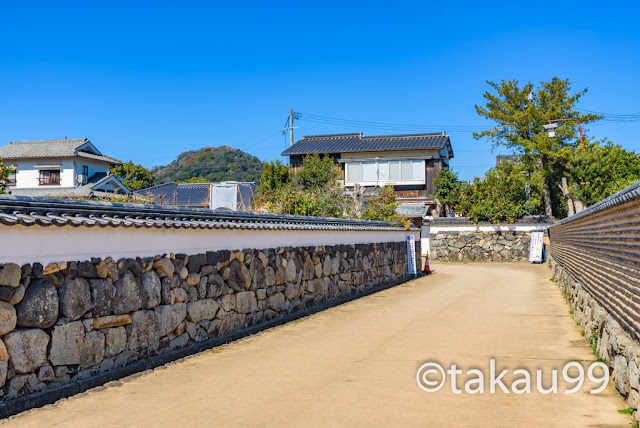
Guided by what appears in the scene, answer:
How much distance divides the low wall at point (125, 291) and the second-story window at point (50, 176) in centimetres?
4293

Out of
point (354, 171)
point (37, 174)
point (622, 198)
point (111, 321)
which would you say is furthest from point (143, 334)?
point (37, 174)

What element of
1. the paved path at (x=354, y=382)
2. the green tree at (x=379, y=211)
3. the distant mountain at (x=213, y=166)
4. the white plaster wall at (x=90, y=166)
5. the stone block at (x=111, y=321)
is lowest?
A: the paved path at (x=354, y=382)

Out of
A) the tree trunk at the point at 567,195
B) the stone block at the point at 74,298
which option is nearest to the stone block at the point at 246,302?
the stone block at the point at 74,298

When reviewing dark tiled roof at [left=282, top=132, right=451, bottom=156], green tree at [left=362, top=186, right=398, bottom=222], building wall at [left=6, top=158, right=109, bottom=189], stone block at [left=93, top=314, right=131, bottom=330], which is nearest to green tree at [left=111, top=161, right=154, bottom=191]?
building wall at [left=6, top=158, right=109, bottom=189]

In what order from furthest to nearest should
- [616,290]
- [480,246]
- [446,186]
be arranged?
1. [446,186]
2. [480,246]
3. [616,290]

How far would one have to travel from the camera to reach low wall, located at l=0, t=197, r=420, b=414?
612cm

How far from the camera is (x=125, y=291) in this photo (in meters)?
7.57

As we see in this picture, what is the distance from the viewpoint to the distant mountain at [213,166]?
85.5 meters

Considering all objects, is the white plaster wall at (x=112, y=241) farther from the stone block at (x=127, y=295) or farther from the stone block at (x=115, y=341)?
the stone block at (x=115, y=341)

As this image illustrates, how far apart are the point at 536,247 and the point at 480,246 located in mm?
3290

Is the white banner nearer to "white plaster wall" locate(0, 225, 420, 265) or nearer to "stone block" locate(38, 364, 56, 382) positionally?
"white plaster wall" locate(0, 225, 420, 265)

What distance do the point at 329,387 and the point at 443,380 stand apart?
141cm

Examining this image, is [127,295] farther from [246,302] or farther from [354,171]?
[354,171]

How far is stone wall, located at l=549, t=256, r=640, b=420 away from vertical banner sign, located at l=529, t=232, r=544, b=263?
23.4m
